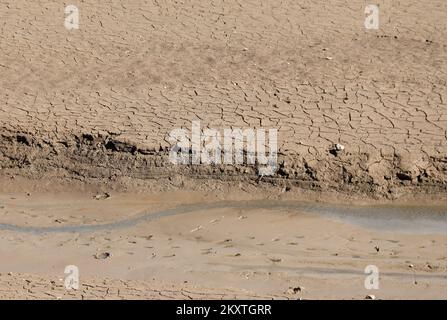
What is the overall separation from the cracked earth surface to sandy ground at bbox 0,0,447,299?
2cm

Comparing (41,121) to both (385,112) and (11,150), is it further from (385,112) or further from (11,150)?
(385,112)

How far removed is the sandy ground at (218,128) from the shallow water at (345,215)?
0.26 ft

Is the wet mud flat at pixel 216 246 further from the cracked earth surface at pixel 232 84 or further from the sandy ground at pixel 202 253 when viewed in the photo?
the cracked earth surface at pixel 232 84

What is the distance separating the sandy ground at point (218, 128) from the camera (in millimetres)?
6383

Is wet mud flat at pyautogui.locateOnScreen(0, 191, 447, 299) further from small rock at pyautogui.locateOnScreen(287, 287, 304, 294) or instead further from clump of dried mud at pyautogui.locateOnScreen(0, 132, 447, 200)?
clump of dried mud at pyautogui.locateOnScreen(0, 132, 447, 200)

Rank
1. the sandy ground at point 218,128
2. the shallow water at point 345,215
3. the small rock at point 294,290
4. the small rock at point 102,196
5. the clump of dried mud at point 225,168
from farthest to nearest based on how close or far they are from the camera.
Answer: the small rock at point 102,196 → the clump of dried mud at point 225,168 → the shallow water at point 345,215 → the sandy ground at point 218,128 → the small rock at point 294,290

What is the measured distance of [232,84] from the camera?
8961mm

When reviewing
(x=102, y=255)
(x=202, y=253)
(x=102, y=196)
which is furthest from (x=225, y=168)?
(x=102, y=255)

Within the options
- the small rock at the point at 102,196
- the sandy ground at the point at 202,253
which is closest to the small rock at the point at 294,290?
the sandy ground at the point at 202,253

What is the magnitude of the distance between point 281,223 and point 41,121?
9.11ft

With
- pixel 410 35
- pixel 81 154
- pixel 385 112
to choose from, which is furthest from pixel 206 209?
pixel 410 35

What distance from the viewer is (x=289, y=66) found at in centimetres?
919

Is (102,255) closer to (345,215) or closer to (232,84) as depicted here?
Result: (345,215)

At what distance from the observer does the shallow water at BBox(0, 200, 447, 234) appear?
7.12m
